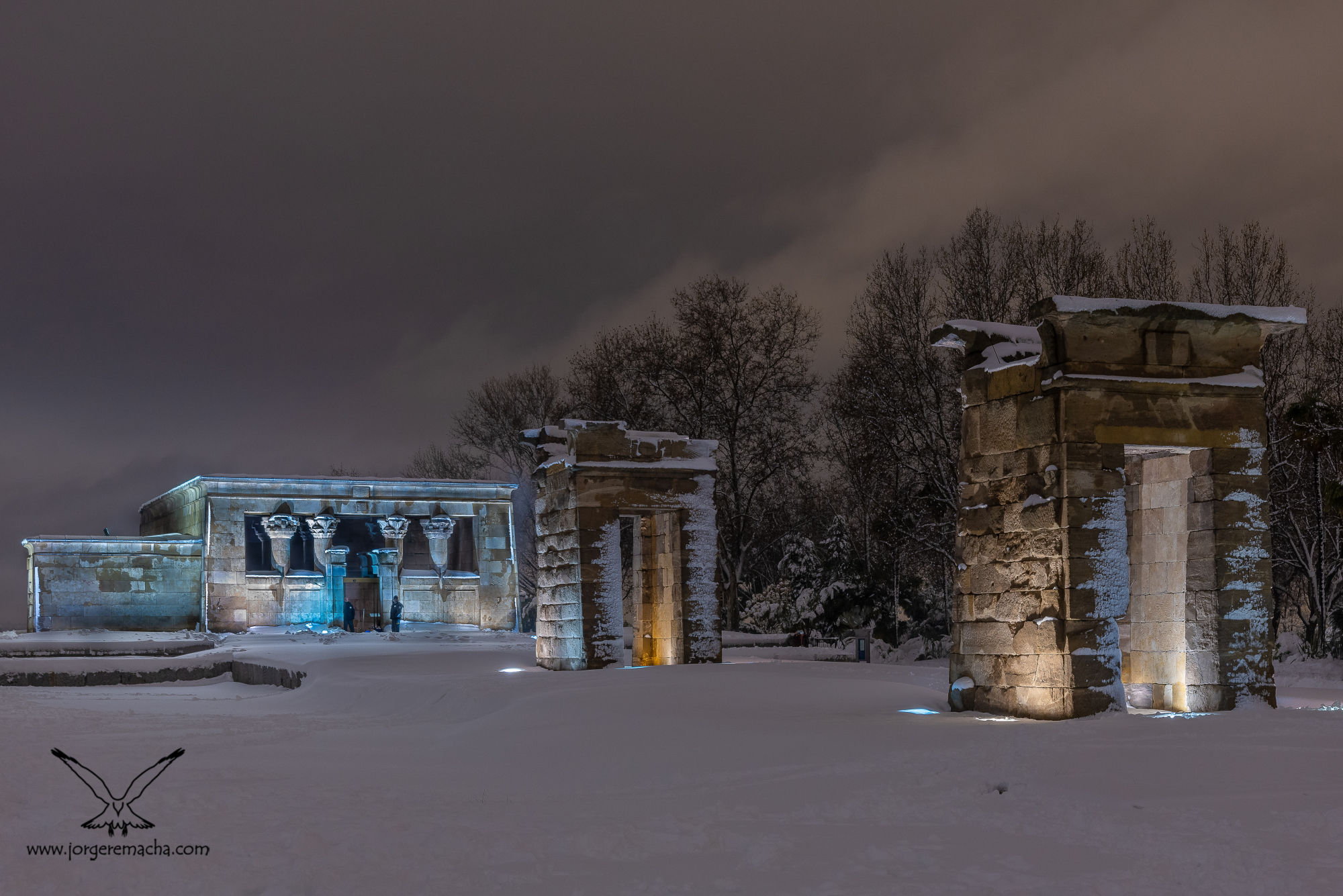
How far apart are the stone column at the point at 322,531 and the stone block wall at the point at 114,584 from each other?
288 cm

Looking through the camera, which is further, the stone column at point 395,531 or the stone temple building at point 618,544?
the stone column at point 395,531

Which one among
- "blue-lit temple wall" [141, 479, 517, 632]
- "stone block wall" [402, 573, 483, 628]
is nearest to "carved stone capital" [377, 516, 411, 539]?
"blue-lit temple wall" [141, 479, 517, 632]

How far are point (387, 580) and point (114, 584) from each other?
6624 millimetres

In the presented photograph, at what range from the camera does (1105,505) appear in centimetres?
1052

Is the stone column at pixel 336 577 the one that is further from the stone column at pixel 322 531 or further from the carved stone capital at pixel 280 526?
the carved stone capital at pixel 280 526

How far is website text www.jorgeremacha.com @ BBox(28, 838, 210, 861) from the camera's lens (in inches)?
249

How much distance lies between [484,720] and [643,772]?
3.45 m

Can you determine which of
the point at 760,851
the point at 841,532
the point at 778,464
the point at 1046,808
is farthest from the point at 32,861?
the point at 778,464

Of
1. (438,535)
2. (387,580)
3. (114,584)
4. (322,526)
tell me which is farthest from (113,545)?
(438,535)

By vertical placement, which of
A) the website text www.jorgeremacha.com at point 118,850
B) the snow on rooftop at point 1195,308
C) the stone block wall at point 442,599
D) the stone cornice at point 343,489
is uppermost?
the snow on rooftop at point 1195,308

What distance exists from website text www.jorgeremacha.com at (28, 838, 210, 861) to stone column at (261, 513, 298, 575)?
26100 mm

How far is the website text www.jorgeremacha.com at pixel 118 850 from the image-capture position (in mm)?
6336

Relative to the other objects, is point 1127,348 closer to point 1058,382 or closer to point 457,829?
point 1058,382

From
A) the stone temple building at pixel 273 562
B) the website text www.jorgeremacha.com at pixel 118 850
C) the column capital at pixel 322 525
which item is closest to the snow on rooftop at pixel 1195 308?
the website text www.jorgeremacha.com at pixel 118 850
